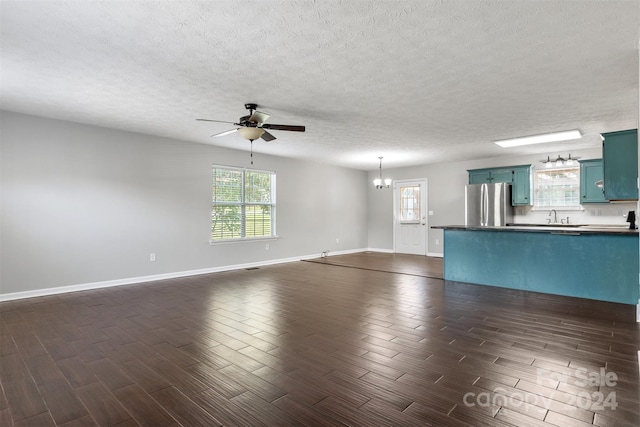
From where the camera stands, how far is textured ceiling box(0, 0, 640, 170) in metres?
2.30

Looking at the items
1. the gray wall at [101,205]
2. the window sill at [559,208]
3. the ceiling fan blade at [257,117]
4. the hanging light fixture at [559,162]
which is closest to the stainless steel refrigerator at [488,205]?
the window sill at [559,208]

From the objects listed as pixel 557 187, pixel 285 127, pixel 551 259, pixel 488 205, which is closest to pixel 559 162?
pixel 557 187

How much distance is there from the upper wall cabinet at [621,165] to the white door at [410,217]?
4776mm

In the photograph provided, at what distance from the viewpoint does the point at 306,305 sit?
13.8 ft

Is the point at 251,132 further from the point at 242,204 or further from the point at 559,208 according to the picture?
the point at 559,208

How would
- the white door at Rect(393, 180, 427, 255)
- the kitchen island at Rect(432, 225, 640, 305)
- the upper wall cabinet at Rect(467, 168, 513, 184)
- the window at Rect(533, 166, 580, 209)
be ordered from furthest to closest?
the white door at Rect(393, 180, 427, 255), the upper wall cabinet at Rect(467, 168, 513, 184), the window at Rect(533, 166, 580, 209), the kitchen island at Rect(432, 225, 640, 305)

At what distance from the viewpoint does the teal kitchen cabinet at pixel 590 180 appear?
638cm

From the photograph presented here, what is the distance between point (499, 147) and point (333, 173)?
4.10 metres

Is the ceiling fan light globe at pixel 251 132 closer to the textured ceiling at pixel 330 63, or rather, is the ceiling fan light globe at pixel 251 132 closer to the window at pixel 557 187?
the textured ceiling at pixel 330 63

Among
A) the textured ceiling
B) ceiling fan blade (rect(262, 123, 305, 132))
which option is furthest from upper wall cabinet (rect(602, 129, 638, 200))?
ceiling fan blade (rect(262, 123, 305, 132))

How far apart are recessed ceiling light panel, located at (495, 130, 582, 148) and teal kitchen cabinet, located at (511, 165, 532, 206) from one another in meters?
1.12

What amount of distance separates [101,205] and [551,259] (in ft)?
22.2

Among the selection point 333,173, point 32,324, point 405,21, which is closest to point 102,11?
point 405,21

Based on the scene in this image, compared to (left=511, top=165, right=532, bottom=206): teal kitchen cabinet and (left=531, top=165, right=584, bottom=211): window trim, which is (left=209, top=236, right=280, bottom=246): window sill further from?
(left=531, top=165, right=584, bottom=211): window trim
